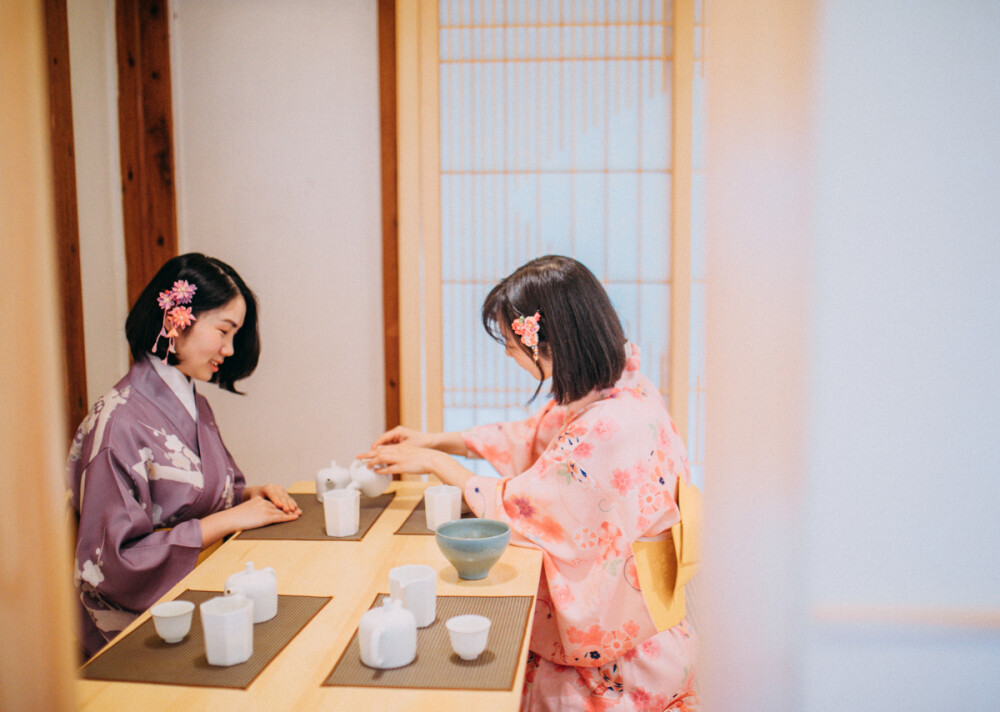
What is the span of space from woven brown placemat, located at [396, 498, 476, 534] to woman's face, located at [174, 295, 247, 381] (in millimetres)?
764

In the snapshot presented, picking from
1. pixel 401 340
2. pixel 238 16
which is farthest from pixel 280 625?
pixel 238 16

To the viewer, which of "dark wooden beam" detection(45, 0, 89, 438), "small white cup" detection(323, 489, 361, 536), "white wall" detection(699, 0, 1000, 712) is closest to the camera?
"white wall" detection(699, 0, 1000, 712)

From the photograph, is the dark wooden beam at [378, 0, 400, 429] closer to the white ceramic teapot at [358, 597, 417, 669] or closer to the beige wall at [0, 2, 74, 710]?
the white ceramic teapot at [358, 597, 417, 669]

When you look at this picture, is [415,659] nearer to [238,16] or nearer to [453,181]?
[453,181]

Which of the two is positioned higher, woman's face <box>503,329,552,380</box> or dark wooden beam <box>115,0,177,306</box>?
dark wooden beam <box>115,0,177,306</box>

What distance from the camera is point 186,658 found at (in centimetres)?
118

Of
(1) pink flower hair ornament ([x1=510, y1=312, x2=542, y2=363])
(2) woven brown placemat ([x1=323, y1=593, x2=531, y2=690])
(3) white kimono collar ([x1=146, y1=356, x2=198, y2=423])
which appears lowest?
(2) woven brown placemat ([x1=323, y1=593, x2=531, y2=690])

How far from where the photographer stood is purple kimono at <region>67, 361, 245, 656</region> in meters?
1.71

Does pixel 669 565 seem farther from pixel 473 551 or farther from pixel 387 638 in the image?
pixel 387 638

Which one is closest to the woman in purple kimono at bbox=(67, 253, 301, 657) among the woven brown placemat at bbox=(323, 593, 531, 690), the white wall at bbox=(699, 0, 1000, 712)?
the woven brown placemat at bbox=(323, 593, 531, 690)

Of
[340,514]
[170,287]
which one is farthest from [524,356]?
[170,287]

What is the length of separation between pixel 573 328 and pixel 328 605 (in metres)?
0.92

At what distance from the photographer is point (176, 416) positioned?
2.01m

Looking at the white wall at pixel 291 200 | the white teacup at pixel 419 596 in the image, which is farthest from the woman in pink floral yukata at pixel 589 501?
the white wall at pixel 291 200
